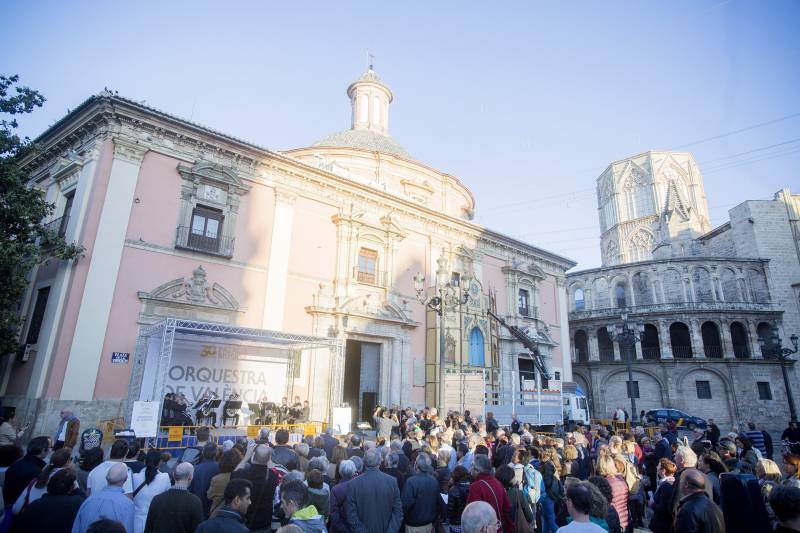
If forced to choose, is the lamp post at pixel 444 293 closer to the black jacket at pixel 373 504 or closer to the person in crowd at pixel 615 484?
the person in crowd at pixel 615 484

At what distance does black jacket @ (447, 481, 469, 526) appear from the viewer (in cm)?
546

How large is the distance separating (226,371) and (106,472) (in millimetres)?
10922

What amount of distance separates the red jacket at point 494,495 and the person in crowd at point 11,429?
23.9 feet

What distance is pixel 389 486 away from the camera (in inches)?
197

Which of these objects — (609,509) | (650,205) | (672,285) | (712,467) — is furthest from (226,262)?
(650,205)

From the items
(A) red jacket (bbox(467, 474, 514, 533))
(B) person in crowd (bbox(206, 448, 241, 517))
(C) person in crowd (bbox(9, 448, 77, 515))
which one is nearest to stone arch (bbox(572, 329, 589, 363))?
(A) red jacket (bbox(467, 474, 514, 533))

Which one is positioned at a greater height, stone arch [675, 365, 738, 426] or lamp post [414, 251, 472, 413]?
lamp post [414, 251, 472, 413]

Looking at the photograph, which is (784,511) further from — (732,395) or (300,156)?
(732,395)

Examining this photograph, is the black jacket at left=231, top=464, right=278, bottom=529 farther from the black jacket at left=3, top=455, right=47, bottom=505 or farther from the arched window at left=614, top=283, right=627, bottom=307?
the arched window at left=614, top=283, right=627, bottom=307

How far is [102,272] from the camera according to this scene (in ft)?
43.9

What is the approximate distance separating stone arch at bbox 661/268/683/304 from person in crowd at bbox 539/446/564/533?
3482 cm

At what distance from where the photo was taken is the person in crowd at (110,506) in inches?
151

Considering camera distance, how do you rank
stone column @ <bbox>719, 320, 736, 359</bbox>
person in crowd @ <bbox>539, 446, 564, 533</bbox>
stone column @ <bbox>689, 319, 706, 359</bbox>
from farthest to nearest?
stone column @ <bbox>689, 319, 706, 359</bbox>
stone column @ <bbox>719, 320, 736, 359</bbox>
person in crowd @ <bbox>539, 446, 564, 533</bbox>

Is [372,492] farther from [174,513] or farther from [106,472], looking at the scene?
[106,472]
